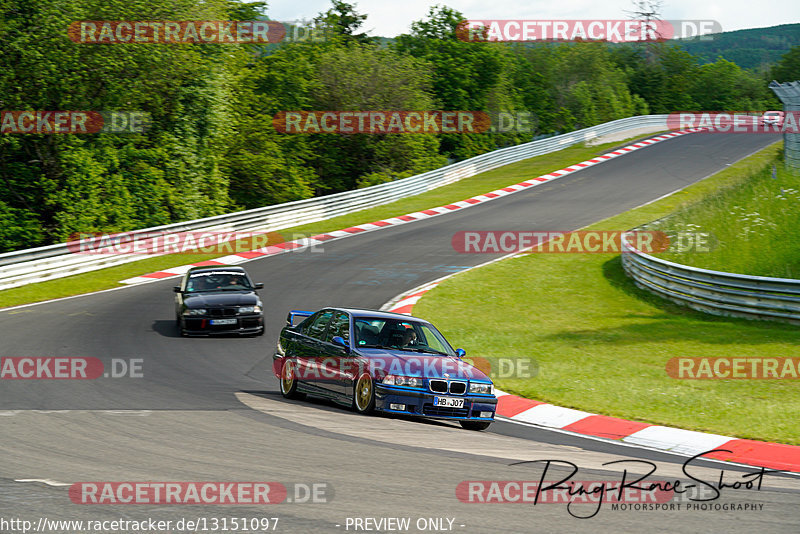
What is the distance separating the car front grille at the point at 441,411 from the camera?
1015cm

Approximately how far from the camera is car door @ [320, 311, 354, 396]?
10.8 m

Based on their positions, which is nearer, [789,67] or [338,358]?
[338,358]

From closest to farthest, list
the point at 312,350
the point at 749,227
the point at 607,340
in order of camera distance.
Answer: the point at 312,350 → the point at 607,340 → the point at 749,227

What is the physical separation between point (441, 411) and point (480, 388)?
0.54m

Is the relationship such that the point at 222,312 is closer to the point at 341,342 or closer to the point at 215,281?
the point at 215,281

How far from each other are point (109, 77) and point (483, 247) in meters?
15.1

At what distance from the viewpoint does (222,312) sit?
56.1 ft

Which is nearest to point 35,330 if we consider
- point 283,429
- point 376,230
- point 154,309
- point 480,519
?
point 154,309

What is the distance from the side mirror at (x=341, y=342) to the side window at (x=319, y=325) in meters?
0.60

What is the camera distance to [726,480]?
7527mm

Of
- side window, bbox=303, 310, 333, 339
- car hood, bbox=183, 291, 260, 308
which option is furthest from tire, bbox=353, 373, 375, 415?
car hood, bbox=183, 291, 260, 308

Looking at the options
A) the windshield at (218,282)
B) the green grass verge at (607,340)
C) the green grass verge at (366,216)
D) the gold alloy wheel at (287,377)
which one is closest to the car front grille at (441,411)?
the green grass verge at (607,340)

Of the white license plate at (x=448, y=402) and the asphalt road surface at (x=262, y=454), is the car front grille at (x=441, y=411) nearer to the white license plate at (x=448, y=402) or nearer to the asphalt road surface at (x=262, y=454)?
the white license plate at (x=448, y=402)

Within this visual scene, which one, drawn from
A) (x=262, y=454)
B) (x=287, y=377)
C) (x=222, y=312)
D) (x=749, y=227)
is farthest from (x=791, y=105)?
(x=262, y=454)
